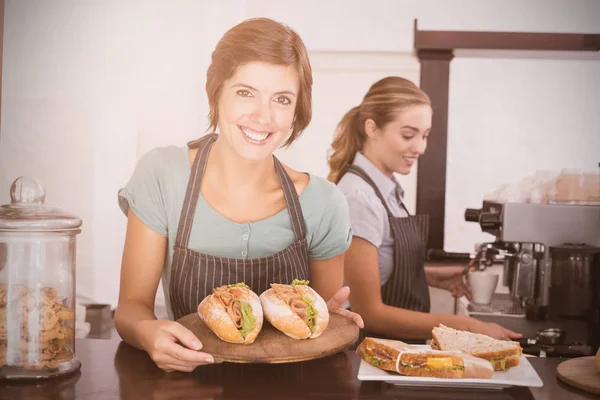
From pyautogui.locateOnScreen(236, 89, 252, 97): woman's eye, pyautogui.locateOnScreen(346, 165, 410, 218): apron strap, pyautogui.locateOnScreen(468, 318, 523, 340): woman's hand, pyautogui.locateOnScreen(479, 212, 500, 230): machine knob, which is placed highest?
pyautogui.locateOnScreen(236, 89, 252, 97): woman's eye

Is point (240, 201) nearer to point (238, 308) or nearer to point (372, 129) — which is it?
point (238, 308)

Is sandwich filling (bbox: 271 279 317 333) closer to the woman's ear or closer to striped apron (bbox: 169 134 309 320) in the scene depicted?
striped apron (bbox: 169 134 309 320)

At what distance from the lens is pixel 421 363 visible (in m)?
1.45

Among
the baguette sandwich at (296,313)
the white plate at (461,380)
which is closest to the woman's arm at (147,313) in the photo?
the baguette sandwich at (296,313)

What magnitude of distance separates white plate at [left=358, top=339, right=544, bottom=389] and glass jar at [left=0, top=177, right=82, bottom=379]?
0.64 metres

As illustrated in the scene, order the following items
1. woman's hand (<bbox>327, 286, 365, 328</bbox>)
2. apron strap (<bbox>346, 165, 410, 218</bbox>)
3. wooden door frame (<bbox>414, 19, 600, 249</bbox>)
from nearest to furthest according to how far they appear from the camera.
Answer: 1. woman's hand (<bbox>327, 286, 365, 328</bbox>)
2. apron strap (<bbox>346, 165, 410, 218</bbox>)
3. wooden door frame (<bbox>414, 19, 600, 249</bbox>)

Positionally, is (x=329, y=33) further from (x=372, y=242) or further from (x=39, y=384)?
(x=39, y=384)

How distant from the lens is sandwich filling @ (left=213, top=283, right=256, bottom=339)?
1.57 meters

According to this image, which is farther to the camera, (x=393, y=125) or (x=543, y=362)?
(x=393, y=125)

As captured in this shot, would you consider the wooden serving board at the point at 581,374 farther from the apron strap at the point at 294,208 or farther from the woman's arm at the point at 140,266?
the woman's arm at the point at 140,266

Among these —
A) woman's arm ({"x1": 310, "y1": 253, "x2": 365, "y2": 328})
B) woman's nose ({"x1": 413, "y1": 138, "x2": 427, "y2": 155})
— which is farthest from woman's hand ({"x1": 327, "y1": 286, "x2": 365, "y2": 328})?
woman's nose ({"x1": 413, "y1": 138, "x2": 427, "y2": 155})

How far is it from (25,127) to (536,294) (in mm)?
2071

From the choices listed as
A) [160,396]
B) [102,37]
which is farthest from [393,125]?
[160,396]

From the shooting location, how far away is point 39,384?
4.74ft
